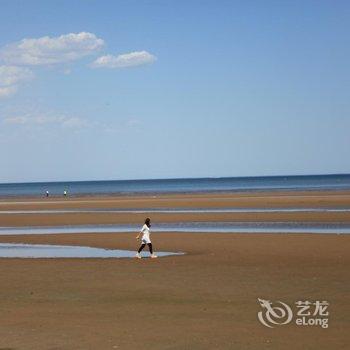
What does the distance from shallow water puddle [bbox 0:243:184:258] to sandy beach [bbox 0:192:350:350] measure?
1.60 m

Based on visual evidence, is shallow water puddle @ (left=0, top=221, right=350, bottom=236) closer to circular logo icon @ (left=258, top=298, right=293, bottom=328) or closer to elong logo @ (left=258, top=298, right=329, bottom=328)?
elong logo @ (left=258, top=298, right=329, bottom=328)

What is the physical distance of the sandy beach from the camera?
36.7 feet

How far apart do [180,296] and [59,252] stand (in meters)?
12.2

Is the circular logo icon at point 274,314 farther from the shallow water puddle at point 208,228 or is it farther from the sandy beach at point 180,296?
the shallow water puddle at point 208,228

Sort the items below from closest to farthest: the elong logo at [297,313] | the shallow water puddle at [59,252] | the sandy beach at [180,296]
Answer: the sandy beach at [180,296], the elong logo at [297,313], the shallow water puddle at [59,252]

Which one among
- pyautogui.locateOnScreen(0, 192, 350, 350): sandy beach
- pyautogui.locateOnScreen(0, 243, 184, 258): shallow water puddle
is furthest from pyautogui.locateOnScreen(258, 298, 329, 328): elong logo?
pyautogui.locateOnScreen(0, 243, 184, 258): shallow water puddle

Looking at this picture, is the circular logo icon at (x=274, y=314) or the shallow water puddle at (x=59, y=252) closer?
the circular logo icon at (x=274, y=314)

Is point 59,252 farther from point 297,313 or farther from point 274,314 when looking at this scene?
point 297,313

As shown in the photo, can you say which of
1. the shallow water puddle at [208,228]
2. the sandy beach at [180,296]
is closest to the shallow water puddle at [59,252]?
the sandy beach at [180,296]

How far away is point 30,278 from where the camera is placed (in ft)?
61.0

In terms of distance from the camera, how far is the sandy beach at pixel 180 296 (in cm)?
1120

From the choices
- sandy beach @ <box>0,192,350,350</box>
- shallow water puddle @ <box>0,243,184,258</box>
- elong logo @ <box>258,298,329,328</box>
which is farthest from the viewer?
shallow water puddle @ <box>0,243,184,258</box>

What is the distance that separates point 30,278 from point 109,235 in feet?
48.7

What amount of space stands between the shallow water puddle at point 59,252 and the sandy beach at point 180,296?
1602 mm
